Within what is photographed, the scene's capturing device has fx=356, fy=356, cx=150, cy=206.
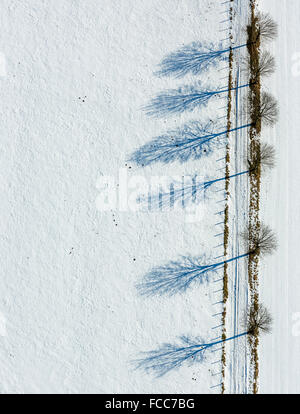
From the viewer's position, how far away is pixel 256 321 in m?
9.23

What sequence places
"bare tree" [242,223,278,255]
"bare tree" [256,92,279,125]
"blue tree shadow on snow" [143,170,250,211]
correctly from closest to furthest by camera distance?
1. "blue tree shadow on snow" [143,170,250,211]
2. "bare tree" [242,223,278,255]
3. "bare tree" [256,92,279,125]

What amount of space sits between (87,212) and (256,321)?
17.1ft

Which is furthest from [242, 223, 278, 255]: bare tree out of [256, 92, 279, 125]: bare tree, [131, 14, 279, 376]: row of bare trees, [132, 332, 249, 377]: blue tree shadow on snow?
[256, 92, 279, 125]: bare tree

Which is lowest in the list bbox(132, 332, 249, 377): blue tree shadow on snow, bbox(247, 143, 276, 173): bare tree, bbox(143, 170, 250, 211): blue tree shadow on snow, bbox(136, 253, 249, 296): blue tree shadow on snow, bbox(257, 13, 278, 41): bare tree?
bbox(132, 332, 249, 377): blue tree shadow on snow

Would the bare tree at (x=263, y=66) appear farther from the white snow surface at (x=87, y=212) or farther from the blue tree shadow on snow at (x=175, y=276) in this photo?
the blue tree shadow on snow at (x=175, y=276)

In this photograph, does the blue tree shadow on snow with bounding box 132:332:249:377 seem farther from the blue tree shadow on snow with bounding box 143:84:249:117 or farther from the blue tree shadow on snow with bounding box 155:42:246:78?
the blue tree shadow on snow with bounding box 155:42:246:78

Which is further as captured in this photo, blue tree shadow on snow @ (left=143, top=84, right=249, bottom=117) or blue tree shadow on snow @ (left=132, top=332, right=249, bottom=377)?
blue tree shadow on snow @ (left=143, top=84, right=249, bottom=117)

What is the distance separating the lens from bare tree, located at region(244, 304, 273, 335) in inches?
364

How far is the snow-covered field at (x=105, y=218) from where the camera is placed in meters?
9.05

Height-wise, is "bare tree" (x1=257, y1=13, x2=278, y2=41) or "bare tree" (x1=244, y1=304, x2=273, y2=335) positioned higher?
"bare tree" (x1=257, y1=13, x2=278, y2=41)

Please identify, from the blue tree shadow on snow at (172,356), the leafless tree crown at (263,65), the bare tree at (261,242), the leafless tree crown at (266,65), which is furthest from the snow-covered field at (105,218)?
the leafless tree crown at (266,65)

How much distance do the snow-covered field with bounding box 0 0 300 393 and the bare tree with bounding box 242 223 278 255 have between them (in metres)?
0.30

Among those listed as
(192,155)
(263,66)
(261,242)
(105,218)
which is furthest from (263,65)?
(105,218)
